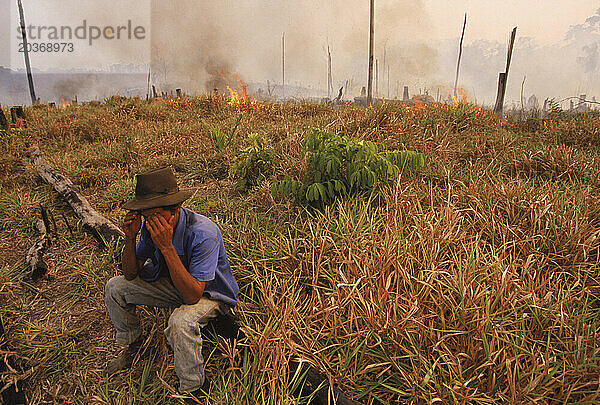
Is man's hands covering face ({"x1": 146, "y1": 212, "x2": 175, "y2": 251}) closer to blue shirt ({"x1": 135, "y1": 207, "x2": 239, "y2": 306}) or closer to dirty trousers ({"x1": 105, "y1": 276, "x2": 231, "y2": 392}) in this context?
blue shirt ({"x1": 135, "y1": 207, "x2": 239, "y2": 306})

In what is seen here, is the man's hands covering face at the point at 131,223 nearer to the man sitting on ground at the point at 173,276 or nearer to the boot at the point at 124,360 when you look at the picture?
the man sitting on ground at the point at 173,276

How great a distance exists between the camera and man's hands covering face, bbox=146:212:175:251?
6.69 feet

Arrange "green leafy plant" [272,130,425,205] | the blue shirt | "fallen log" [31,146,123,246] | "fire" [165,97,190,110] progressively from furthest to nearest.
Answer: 1. "fire" [165,97,190,110]
2. "fallen log" [31,146,123,246]
3. "green leafy plant" [272,130,425,205]
4. the blue shirt

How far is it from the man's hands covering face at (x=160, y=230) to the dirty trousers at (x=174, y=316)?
1.52 feet

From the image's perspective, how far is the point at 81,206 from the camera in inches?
173

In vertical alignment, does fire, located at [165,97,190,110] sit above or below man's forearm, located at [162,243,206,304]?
above

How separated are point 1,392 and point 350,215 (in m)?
2.93

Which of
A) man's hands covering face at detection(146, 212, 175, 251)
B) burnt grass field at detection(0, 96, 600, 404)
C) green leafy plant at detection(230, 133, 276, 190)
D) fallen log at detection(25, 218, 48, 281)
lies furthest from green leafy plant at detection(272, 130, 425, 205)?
fallen log at detection(25, 218, 48, 281)

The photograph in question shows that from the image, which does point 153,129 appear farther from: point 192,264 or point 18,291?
point 192,264

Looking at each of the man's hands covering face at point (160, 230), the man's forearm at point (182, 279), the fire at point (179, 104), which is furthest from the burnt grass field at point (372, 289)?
the fire at point (179, 104)

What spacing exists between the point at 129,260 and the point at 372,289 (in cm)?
174

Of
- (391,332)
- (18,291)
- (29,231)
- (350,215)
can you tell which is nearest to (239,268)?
(350,215)

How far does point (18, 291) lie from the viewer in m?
3.34

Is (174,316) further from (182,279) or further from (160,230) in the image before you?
(160,230)
